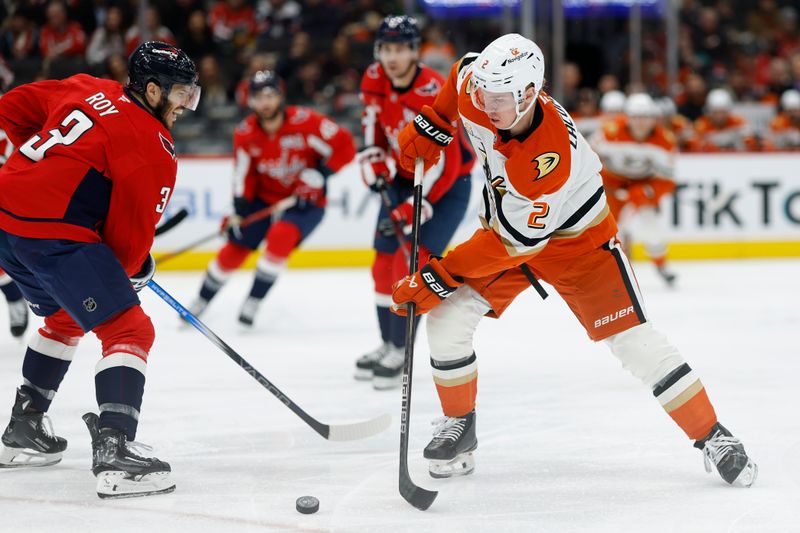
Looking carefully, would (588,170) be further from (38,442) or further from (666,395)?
(38,442)

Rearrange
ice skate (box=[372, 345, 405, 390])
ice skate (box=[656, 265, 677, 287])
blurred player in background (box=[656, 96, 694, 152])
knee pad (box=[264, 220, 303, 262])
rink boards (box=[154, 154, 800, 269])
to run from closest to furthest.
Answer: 1. ice skate (box=[372, 345, 405, 390])
2. knee pad (box=[264, 220, 303, 262])
3. ice skate (box=[656, 265, 677, 287])
4. rink boards (box=[154, 154, 800, 269])
5. blurred player in background (box=[656, 96, 694, 152])

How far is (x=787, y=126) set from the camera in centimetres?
823

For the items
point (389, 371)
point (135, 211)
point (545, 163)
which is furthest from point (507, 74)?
point (389, 371)

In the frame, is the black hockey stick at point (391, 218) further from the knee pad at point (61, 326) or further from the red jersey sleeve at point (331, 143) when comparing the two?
the knee pad at point (61, 326)

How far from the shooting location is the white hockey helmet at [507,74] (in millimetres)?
2404

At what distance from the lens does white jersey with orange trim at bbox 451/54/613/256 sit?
243 cm

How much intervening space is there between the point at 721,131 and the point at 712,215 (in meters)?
0.89

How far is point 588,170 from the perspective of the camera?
8.60 feet

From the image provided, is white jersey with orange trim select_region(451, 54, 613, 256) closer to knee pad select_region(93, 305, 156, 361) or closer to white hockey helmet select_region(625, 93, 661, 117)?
knee pad select_region(93, 305, 156, 361)

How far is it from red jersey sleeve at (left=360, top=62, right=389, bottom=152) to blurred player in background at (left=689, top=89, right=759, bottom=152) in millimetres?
4380

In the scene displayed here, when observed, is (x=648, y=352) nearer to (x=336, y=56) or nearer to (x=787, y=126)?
(x=787, y=126)

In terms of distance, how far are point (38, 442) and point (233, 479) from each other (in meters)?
0.55

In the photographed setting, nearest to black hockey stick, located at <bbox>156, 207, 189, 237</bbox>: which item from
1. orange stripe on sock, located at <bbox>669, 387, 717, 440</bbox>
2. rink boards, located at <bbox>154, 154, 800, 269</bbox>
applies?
orange stripe on sock, located at <bbox>669, 387, 717, 440</bbox>

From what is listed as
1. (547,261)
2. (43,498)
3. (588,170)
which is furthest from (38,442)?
(588,170)
